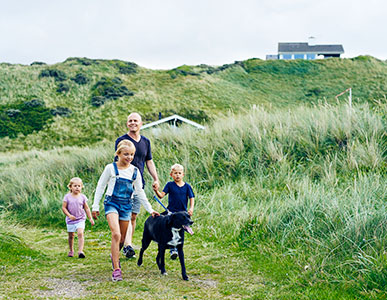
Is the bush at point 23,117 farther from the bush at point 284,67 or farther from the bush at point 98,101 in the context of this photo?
the bush at point 284,67

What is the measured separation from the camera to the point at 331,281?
14.8 feet

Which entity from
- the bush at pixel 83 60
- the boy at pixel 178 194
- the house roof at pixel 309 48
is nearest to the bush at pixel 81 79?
the bush at pixel 83 60

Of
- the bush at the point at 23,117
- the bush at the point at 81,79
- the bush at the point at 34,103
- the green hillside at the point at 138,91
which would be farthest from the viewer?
the bush at the point at 81,79

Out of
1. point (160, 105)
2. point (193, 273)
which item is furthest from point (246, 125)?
point (160, 105)

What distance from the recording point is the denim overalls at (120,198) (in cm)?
541

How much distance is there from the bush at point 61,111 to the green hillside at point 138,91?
109 millimetres

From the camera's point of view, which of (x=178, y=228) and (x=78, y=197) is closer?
(x=178, y=228)

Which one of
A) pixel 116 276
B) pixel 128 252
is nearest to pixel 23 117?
pixel 128 252

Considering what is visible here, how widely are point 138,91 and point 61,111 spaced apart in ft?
Answer: 35.4

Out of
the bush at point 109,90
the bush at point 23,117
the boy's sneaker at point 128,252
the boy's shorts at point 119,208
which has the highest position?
the bush at point 109,90

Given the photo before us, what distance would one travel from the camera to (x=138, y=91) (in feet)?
180

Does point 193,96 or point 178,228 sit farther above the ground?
point 193,96

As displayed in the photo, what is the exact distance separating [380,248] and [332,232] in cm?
76

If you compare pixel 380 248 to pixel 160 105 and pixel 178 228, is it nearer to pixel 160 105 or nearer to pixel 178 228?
pixel 178 228
